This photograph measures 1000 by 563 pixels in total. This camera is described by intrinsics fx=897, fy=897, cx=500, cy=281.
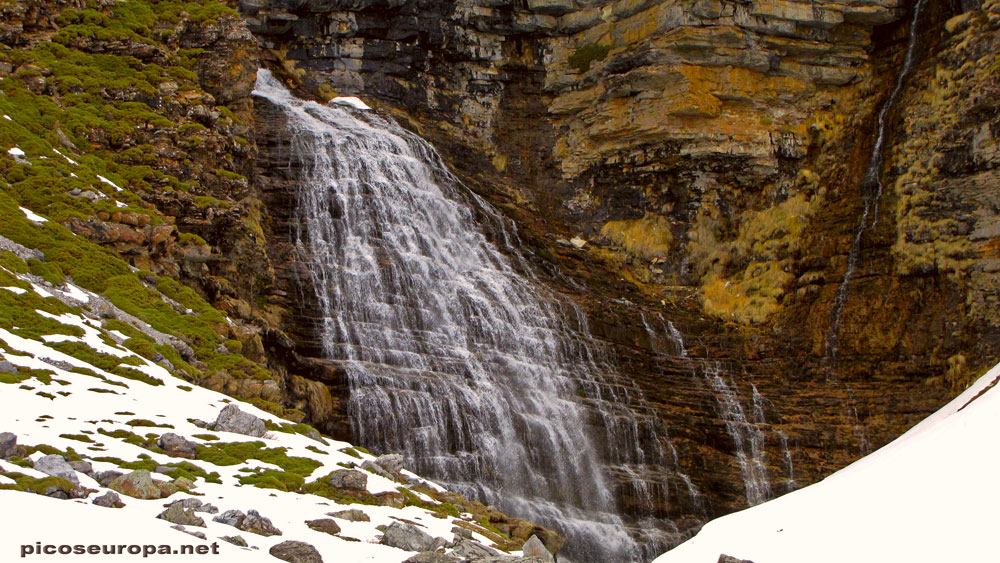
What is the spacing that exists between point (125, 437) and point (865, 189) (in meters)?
32.4

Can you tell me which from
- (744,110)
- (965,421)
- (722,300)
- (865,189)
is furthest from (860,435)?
(965,421)

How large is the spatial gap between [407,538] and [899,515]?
7.06 metres

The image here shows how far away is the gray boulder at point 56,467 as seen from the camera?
11539mm

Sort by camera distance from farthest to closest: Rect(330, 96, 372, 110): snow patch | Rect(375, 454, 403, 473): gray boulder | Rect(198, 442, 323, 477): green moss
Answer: Rect(330, 96, 372, 110): snow patch
Rect(375, 454, 403, 473): gray boulder
Rect(198, 442, 323, 477): green moss

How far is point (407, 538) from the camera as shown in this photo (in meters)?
13.1

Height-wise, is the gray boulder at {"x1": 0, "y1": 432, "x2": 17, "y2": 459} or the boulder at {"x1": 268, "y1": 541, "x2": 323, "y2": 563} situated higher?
the gray boulder at {"x1": 0, "y1": 432, "x2": 17, "y2": 459}

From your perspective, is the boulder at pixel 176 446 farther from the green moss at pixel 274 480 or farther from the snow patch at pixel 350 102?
the snow patch at pixel 350 102

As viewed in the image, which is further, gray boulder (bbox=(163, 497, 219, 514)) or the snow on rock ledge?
gray boulder (bbox=(163, 497, 219, 514))

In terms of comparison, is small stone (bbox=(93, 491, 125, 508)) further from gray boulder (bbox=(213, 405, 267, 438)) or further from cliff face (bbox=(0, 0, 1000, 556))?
cliff face (bbox=(0, 0, 1000, 556))

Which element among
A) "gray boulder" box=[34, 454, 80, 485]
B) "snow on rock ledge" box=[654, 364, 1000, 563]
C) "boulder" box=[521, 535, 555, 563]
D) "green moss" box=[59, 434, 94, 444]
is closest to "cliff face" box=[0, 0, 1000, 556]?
"green moss" box=[59, 434, 94, 444]

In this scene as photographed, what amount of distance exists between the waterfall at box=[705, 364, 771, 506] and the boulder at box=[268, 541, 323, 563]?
22.0 m

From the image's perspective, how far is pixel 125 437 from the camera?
1390cm

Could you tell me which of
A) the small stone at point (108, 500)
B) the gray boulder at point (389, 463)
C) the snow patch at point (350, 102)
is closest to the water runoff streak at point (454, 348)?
the snow patch at point (350, 102)

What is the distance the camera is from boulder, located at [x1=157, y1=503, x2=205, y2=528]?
11289mm
